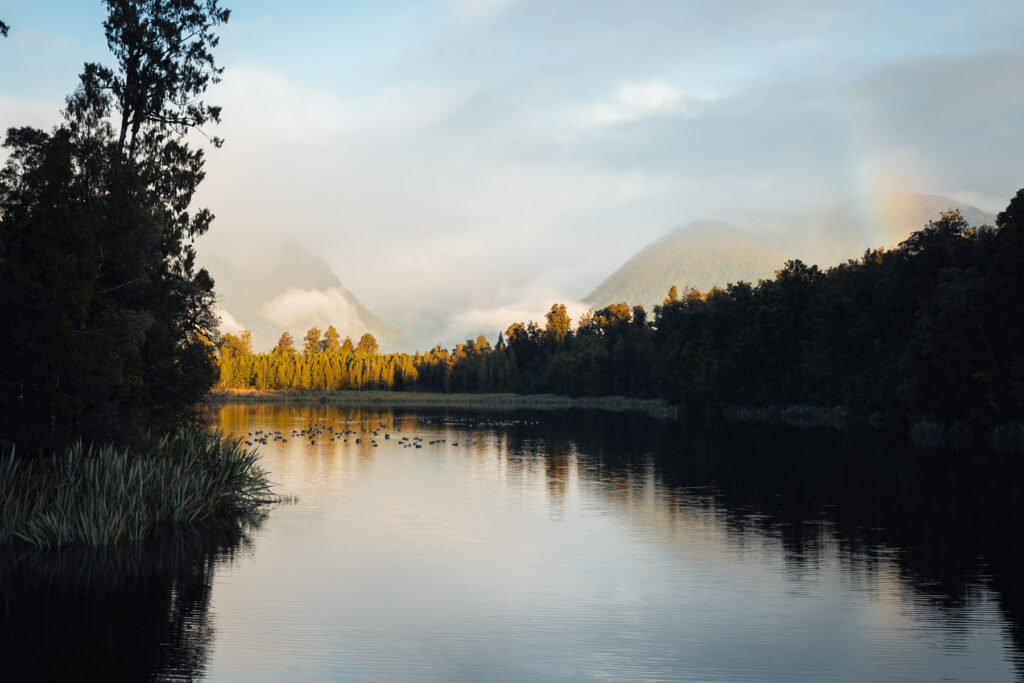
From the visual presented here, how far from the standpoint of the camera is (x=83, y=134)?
31.6m

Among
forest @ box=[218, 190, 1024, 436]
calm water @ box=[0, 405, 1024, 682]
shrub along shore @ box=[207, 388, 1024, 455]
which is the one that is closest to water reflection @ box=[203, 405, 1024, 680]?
calm water @ box=[0, 405, 1024, 682]

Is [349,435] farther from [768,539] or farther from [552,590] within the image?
[552,590]

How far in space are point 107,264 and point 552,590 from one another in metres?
16.3

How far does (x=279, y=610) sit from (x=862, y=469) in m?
39.4

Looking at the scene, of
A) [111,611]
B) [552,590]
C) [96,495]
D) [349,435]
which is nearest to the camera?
[111,611]

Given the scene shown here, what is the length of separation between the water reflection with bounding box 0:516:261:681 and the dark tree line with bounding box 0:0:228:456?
4.05 m

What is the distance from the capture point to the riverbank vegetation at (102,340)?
23.8 m

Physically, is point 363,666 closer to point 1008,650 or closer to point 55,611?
point 55,611

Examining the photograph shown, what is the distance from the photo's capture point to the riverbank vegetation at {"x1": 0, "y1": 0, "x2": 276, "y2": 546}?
23.8 m

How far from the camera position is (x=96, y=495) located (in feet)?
80.5

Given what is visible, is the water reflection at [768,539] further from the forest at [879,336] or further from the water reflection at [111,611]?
the forest at [879,336]

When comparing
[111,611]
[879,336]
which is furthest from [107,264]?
[879,336]

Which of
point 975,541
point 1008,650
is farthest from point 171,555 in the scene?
point 975,541

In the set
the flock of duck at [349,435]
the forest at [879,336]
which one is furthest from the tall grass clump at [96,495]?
the flock of duck at [349,435]
